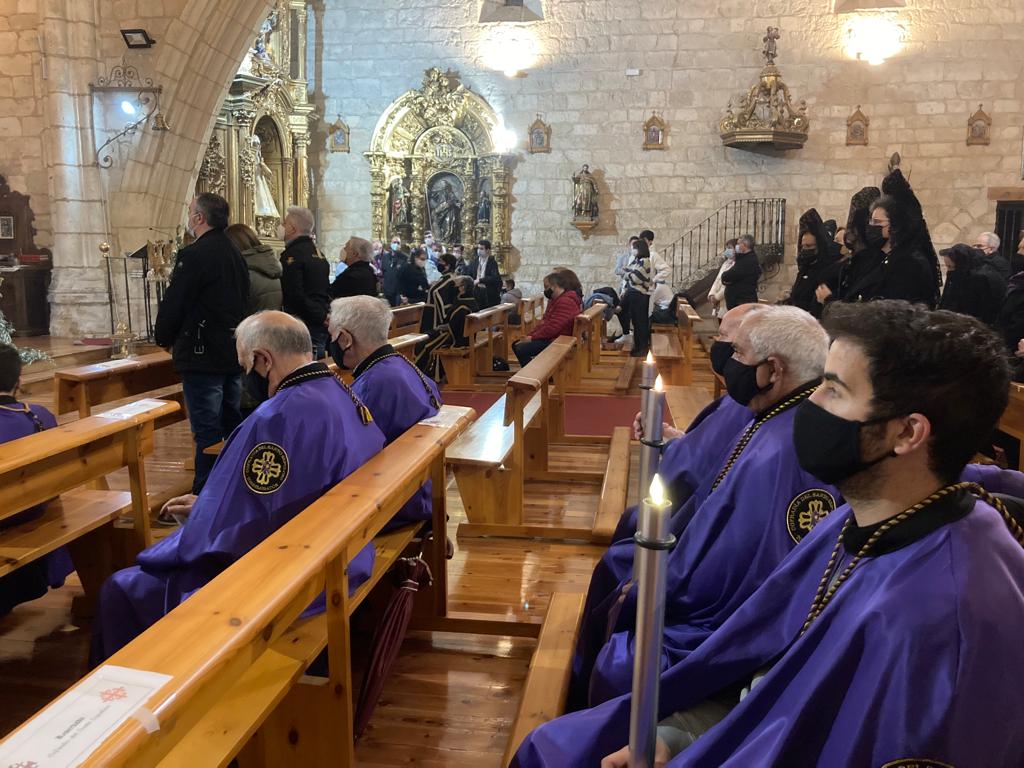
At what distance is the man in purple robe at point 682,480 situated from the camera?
2391 mm

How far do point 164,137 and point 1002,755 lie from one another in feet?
32.2

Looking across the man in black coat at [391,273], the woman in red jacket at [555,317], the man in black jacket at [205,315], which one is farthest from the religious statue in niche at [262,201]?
the man in black jacket at [205,315]

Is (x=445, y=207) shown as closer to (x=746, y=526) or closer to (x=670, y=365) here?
(x=670, y=365)

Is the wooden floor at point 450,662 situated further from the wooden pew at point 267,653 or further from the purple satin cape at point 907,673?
the purple satin cape at point 907,673

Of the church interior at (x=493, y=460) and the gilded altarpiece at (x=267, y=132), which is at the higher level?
the gilded altarpiece at (x=267, y=132)

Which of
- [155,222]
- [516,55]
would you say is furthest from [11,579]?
[516,55]

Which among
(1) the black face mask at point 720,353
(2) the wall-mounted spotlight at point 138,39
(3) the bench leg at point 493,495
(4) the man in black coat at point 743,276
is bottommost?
(3) the bench leg at point 493,495

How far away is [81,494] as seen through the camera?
3.58 meters

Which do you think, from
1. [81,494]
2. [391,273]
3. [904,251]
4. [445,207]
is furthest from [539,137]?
[81,494]

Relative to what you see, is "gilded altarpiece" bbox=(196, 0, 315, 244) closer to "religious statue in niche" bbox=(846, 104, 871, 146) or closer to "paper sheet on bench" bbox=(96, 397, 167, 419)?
"paper sheet on bench" bbox=(96, 397, 167, 419)

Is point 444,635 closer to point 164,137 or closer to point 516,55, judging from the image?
point 164,137

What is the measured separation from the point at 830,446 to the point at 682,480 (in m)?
1.45

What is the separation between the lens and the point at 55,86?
8844 millimetres

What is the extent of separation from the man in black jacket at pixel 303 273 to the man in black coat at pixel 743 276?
5.36m
